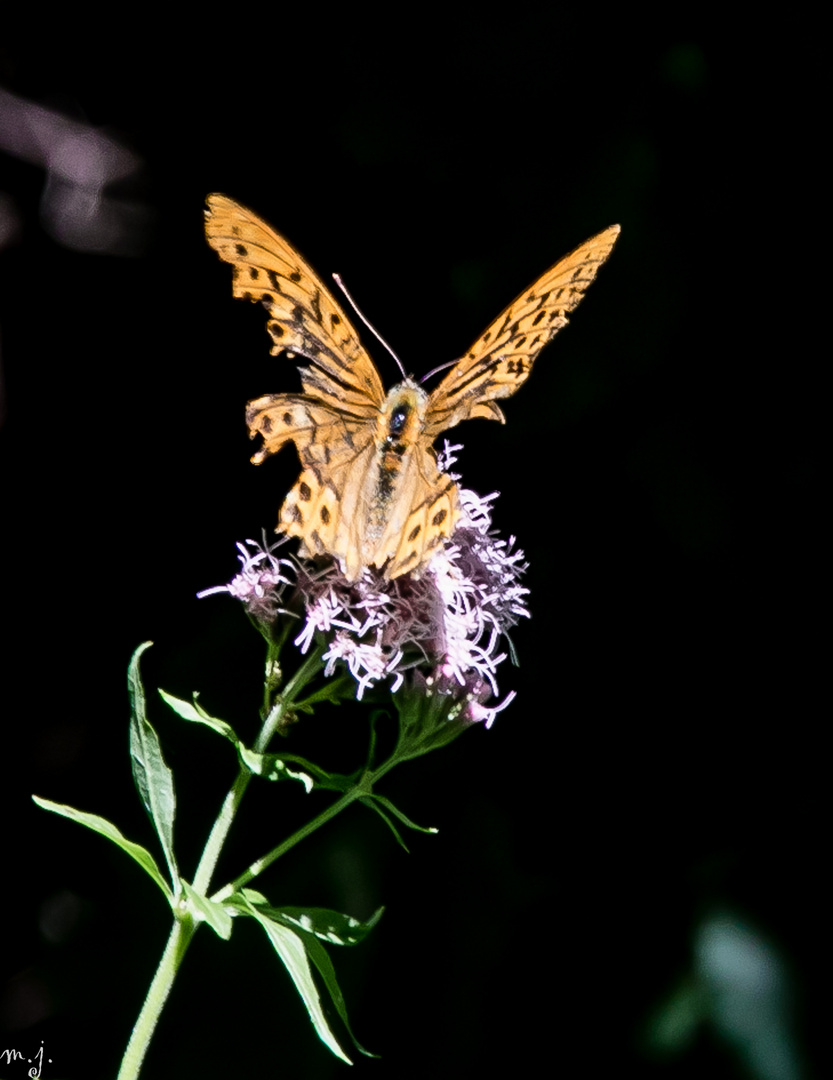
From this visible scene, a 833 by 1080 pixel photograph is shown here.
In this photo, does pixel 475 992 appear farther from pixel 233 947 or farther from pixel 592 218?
pixel 592 218

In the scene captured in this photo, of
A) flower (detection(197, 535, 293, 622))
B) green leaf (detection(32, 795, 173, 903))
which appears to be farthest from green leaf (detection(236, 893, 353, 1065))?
flower (detection(197, 535, 293, 622))

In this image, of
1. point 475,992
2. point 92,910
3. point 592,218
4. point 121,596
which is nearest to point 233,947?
point 92,910

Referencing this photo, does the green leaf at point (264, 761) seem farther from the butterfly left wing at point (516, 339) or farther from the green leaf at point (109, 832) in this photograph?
the butterfly left wing at point (516, 339)

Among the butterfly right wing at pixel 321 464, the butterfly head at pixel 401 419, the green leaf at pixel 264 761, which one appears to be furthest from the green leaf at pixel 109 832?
the butterfly head at pixel 401 419

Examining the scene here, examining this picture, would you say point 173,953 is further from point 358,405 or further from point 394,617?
point 358,405

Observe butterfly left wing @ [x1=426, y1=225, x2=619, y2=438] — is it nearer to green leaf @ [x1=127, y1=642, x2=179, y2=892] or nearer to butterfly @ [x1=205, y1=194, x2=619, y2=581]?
butterfly @ [x1=205, y1=194, x2=619, y2=581]
